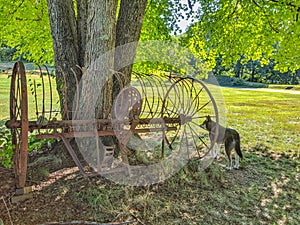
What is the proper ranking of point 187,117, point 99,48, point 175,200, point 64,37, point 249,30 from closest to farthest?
point 175,200, point 99,48, point 64,37, point 187,117, point 249,30

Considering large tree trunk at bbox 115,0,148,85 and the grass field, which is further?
large tree trunk at bbox 115,0,148,85

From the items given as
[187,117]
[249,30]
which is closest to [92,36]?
[187,117]

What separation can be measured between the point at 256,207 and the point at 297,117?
370 inches

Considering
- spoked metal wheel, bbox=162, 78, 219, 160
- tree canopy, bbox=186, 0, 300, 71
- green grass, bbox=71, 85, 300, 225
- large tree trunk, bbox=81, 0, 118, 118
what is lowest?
green grass, bbox=71, 85, 300, 225

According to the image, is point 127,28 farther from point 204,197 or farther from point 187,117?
point 204,197

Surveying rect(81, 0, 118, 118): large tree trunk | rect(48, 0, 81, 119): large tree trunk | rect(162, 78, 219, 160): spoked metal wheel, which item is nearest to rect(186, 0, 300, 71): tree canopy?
rect(162, 78, 219, 160): spoked metal wheel

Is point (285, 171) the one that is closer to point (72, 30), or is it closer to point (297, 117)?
point (72, 30)

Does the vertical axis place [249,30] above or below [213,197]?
above

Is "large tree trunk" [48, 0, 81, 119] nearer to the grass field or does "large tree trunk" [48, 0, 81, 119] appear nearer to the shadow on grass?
the shadow on grass

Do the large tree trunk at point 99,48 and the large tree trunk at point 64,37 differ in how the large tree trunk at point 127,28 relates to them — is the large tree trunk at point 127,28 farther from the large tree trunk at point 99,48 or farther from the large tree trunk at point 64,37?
the large tree trunk at point 64,37

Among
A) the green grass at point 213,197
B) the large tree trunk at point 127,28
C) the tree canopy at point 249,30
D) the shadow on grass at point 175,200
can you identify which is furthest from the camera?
the tree canopy at point 249,30

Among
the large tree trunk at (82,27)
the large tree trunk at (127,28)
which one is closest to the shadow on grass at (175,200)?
the large tree trunk at (127,28)

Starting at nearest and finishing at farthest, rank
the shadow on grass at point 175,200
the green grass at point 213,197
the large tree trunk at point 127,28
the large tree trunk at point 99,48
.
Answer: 1. the shadow on grass at point 175,200
2. the green grass at point 213,197
3. the large tree trunk at point 99,48
4. the large tree trunk at point 127,28

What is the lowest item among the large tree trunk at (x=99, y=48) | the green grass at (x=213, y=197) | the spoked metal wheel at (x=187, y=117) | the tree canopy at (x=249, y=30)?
the green grass at (x=213, y=197)
